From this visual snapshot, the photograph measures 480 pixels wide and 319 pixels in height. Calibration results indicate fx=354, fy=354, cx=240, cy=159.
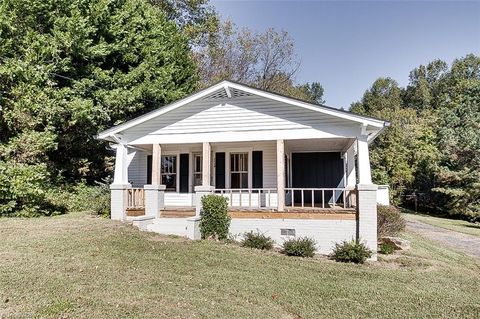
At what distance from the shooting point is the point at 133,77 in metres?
19.8

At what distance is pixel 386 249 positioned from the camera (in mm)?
10555

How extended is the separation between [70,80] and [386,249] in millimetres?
16044

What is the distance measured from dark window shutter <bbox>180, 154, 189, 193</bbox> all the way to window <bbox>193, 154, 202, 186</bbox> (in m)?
0.34

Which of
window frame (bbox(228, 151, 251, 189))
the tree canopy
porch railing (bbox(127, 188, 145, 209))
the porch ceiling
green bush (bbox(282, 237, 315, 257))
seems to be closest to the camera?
green bush (bbox(282, 237, 315, 257))

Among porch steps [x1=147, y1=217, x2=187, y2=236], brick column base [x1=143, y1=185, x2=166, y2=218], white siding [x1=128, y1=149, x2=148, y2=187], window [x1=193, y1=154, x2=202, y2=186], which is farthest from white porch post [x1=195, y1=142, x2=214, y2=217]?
white siding [x1=128, y1=149, x2=148, y2=187]

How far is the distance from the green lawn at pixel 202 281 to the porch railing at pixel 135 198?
2.70m

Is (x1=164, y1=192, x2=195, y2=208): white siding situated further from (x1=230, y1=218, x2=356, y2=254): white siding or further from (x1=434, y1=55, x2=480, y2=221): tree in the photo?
(x1=434, y1=55, x2=480, y2=221): tree

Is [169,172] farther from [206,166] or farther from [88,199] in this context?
[88,199]

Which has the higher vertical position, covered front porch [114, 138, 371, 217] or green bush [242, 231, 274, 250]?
covered front porch [114, 138, 371, 217]

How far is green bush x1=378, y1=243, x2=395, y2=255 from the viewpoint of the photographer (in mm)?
10517

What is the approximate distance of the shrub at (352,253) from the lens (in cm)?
919

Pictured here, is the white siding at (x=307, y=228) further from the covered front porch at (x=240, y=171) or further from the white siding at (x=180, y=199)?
the white siding at (x=180, y=199)

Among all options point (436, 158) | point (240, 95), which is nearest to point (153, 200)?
point (240, 95)

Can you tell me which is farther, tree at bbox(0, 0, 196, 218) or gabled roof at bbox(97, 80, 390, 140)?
tree at bbox(0, 0, 196, 218)
